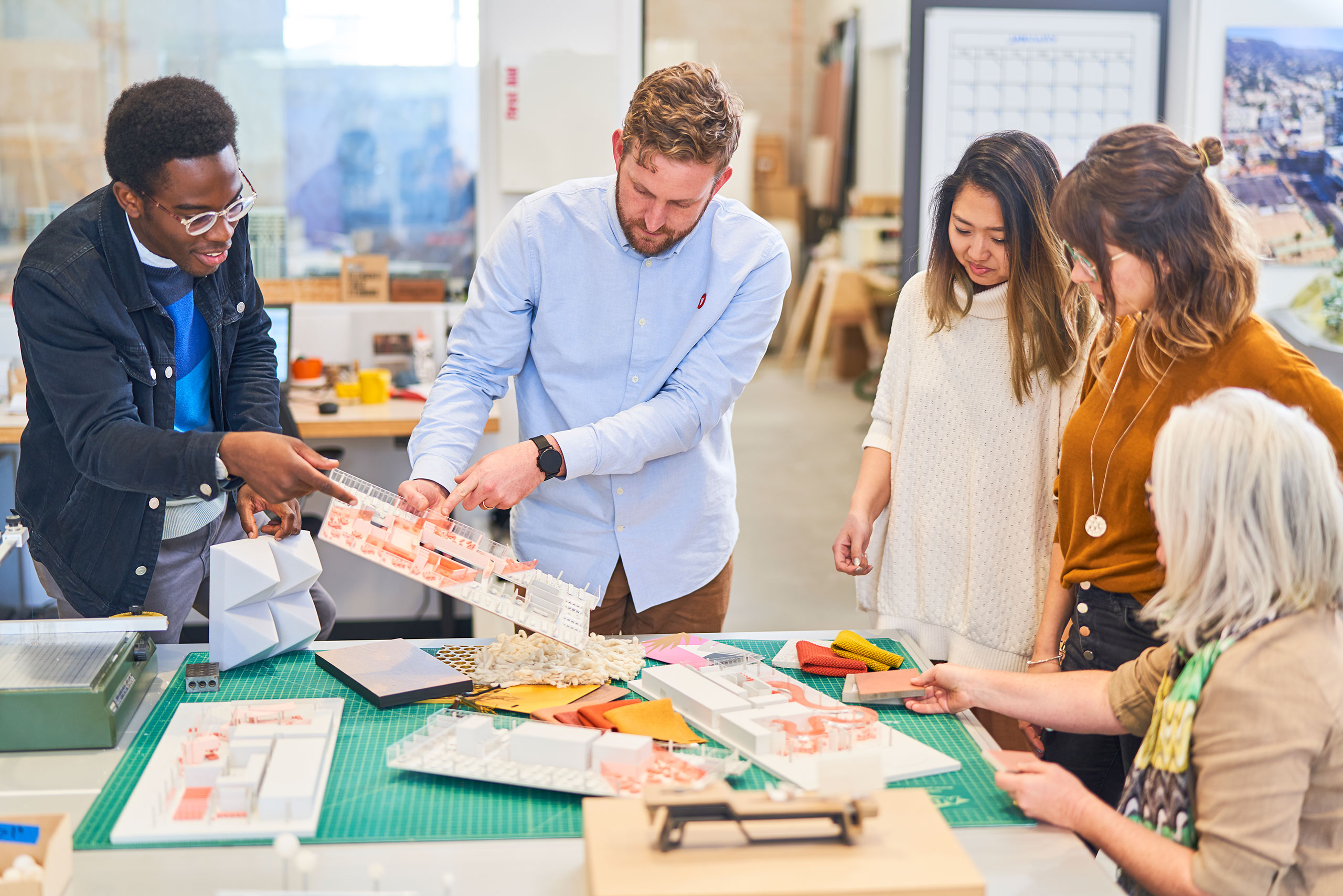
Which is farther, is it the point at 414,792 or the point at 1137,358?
the point at 1137,358

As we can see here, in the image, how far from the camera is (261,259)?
431cm

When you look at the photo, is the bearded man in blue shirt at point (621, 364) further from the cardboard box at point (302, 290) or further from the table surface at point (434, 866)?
the cardboard box at point (302, 290)

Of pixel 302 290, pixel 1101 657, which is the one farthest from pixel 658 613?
pixel 302 290

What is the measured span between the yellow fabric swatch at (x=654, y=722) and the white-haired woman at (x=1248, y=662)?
490mm

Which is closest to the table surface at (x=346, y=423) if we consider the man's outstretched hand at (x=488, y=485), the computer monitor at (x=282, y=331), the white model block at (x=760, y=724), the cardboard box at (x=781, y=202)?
the computer monitor at (x=282, y=331)

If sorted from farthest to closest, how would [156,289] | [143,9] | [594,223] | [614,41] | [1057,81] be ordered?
1. [143,9]
2. [614,41]
3. [1057,81]
4. [594,223]
5. [156,289]

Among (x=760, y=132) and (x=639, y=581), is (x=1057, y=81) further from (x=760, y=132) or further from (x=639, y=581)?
(x=760, y=132)

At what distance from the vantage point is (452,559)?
1.61 metres

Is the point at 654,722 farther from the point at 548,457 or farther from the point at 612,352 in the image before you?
the point at 612,352

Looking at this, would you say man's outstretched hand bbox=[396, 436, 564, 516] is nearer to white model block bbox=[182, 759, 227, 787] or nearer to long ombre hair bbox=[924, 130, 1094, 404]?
white model block bbox=[182, 759, 227, 787]

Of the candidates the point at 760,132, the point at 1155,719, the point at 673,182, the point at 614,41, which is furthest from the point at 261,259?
the point at 760,132

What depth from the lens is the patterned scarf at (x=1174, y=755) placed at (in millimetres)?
1229

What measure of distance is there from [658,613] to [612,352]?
482 mm

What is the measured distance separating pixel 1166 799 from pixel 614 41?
321cm
